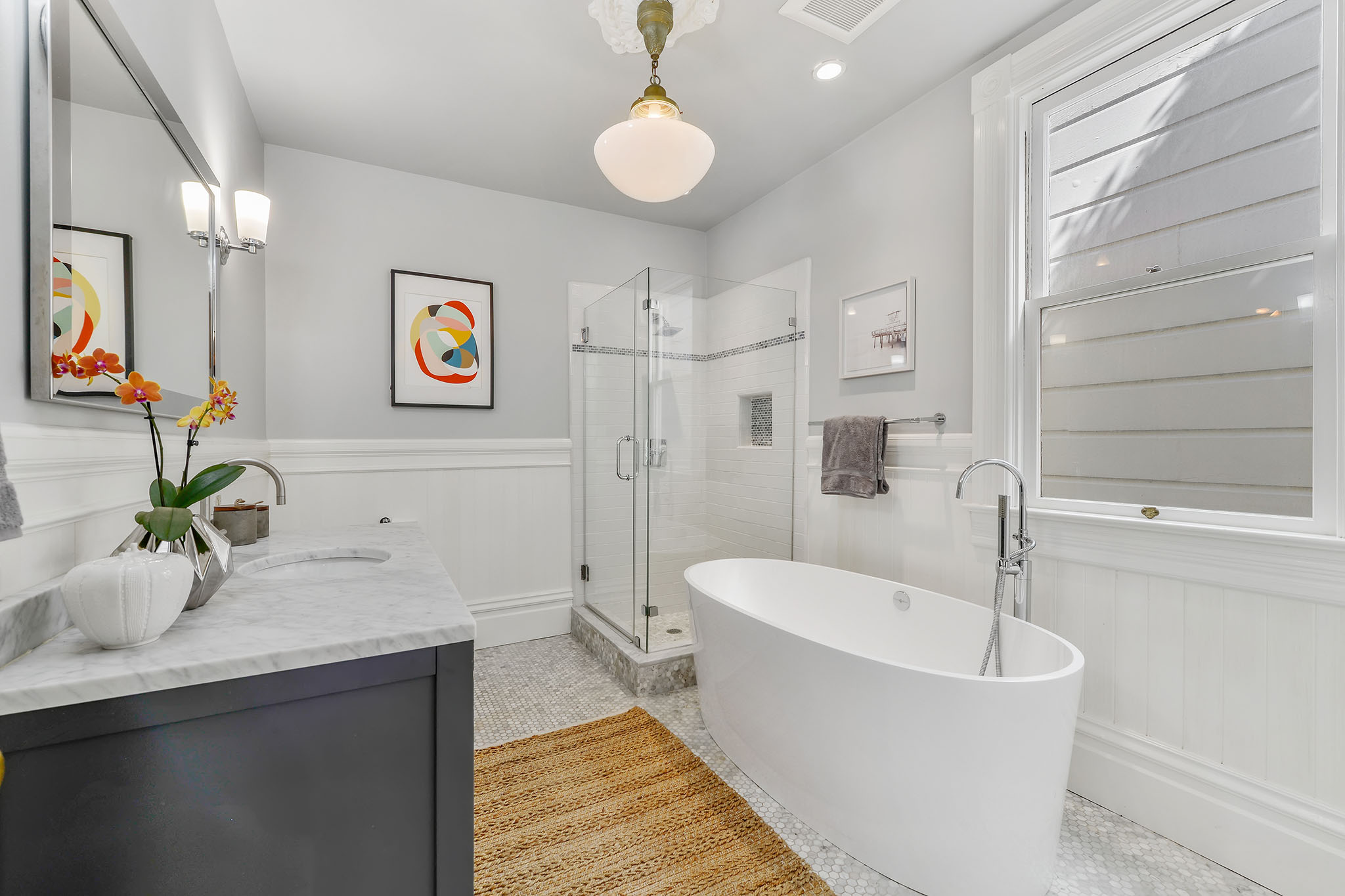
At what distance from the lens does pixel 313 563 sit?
1.52 meters

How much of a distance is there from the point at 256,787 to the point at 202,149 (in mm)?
1846

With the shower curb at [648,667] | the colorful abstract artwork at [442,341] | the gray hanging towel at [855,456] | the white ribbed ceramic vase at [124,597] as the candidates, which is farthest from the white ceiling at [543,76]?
the shower curb at [648,667]

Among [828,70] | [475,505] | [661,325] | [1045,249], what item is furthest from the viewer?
[475,505]

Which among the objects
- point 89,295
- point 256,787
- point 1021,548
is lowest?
point 256,787

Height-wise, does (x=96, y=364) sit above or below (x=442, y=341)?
below

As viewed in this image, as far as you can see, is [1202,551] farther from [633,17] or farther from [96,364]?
[96,364]

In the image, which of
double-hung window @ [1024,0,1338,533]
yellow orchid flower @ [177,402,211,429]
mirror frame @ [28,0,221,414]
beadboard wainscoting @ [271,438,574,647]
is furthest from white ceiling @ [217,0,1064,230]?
yellow orchid flower @ [177,402,211,429]

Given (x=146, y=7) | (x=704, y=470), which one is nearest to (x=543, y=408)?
(x=704, y=470)

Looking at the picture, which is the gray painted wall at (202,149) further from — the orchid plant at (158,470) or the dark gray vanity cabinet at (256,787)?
the dark gray vanity cabinet at (256,787)

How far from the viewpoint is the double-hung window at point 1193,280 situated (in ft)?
4.79

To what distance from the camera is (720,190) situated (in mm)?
3191

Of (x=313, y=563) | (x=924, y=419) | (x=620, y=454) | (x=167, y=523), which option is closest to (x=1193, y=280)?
(x=924, y=419)

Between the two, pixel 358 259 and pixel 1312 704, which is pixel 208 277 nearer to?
pixel 358 259

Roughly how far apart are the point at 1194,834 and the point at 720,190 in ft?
10.4
